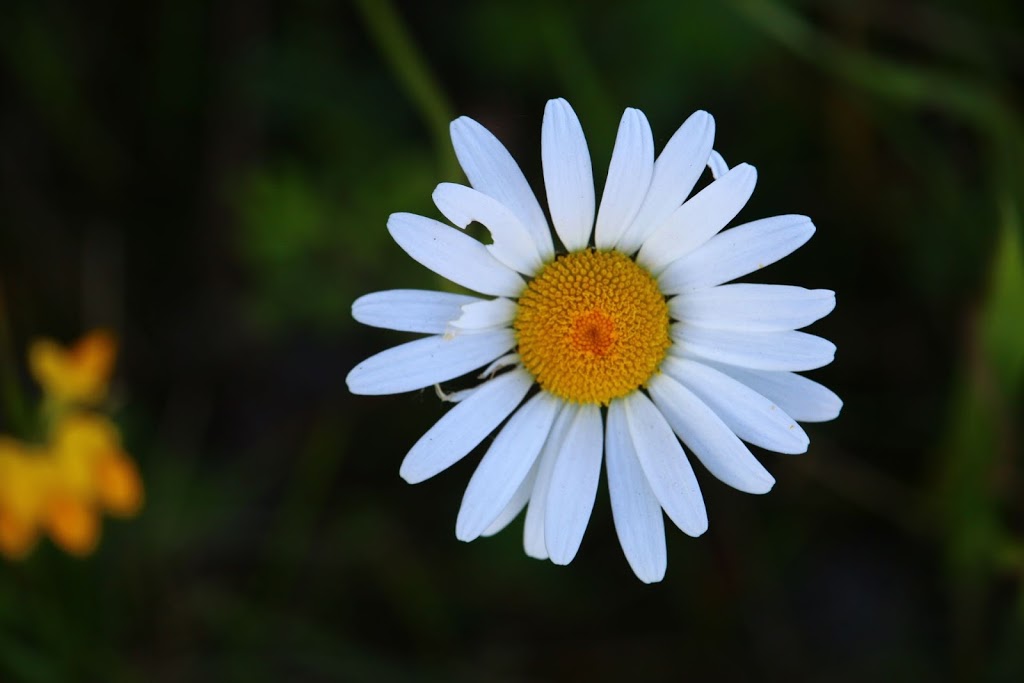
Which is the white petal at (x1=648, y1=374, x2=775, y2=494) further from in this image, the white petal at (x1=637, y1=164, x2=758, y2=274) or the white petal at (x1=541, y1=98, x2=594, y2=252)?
the white petal at (x1=541, y1=98, x2=594, y2=252)

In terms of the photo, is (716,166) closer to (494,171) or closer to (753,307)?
(753,307)

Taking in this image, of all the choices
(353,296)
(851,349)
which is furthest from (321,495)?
(851,349)

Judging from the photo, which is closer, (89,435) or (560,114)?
(560,114)

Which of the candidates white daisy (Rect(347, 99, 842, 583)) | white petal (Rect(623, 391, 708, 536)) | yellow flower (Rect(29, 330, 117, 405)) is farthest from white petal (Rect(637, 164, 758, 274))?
yellow flower (Rect(29, 330, 117, 405))

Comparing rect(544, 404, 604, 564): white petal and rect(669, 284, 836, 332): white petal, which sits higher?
rect(669, 284, 836, 332): white petal

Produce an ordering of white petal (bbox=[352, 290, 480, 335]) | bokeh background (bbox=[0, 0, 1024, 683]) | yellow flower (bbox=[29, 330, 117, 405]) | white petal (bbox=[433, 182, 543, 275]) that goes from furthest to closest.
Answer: bokeh background (bbox=[0, 0, 1024, 683]) → yellow flower (bbox=[29, 330, 117, 405]) → white petal (bbox=[352, 290, 480, 335]) → white petal (bbox=[433, 182, 543, 275])

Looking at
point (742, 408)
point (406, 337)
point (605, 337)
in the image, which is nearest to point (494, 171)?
point (605, 337)

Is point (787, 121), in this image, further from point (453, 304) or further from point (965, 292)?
point (453, 304)
